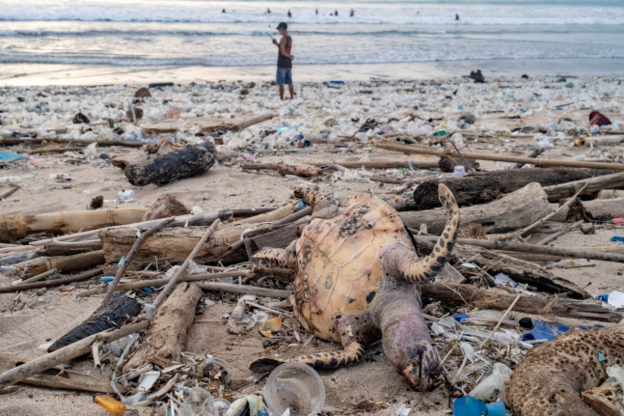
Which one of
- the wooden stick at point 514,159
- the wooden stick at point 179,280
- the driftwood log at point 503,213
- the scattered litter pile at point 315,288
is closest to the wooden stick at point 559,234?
the scattered litter pile at point 315,288

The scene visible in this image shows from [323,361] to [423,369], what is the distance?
1.43 feet

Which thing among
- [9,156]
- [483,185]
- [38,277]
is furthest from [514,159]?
[9,156]

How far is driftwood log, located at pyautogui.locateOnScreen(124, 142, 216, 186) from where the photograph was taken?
5.55 meters

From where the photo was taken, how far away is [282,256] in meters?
3.01

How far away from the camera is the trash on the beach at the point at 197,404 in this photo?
85.3 inches

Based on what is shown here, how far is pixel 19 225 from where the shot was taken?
4.15 m

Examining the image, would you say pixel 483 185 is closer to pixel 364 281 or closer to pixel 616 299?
pixel 616 299

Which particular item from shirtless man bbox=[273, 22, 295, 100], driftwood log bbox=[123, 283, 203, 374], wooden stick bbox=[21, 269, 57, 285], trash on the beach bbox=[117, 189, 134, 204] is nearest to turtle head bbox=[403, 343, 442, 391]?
driftwood log bbox=[123, 283, 203, 374]

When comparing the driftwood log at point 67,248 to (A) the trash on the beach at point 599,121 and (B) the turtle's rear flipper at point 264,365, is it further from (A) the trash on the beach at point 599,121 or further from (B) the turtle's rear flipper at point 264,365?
(A) the trash on the beach at point 599,121

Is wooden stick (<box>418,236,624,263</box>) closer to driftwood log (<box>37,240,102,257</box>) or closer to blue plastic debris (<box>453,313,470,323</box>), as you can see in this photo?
blue plastic debris (<box>453,313,470,323</box>)

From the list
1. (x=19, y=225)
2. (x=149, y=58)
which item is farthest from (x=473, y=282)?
(x=149, y=58)

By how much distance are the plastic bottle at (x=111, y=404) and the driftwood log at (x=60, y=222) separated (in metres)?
2.19

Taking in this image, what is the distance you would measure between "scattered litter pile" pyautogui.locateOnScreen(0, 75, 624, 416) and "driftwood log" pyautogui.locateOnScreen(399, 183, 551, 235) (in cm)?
1

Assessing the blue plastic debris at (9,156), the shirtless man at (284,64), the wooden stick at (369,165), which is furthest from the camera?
the shirtless man at (284,64)
